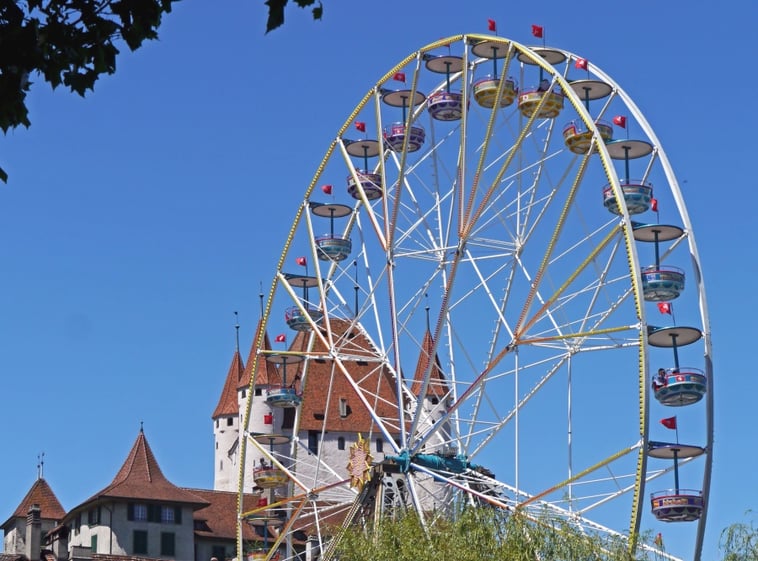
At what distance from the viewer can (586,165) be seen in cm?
4853

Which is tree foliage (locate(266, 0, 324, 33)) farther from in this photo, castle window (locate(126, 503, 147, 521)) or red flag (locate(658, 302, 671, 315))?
castle window (locate(126, 503, 147, 521))

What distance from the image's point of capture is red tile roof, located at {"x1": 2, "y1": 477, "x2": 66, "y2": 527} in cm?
10580

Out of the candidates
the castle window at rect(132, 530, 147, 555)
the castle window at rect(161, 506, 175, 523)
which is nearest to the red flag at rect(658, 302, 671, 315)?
the castle window at rect(132, 530, 147, 555)

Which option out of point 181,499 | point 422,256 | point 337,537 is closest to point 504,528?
point 337,537

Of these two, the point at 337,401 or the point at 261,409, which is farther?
the point at 337,401

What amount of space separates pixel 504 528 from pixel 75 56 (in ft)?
94.6

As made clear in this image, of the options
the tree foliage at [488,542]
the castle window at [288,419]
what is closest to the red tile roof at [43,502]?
the castle window at [288,419]

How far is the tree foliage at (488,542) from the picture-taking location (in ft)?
132

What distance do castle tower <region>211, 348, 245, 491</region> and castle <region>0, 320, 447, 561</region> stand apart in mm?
87

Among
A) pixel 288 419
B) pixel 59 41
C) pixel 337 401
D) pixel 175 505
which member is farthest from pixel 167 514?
pixel 59 41

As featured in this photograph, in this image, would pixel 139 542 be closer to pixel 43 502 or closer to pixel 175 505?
pixel 175 505

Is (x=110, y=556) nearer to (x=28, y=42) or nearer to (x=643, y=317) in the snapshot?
(x=643, y=317)

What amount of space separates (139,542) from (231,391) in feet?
90.4

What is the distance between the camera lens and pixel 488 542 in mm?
41281
